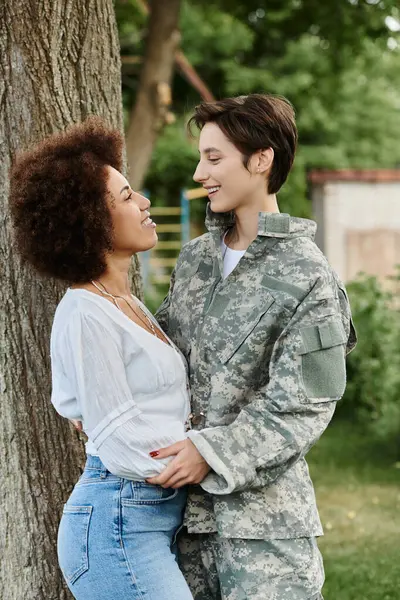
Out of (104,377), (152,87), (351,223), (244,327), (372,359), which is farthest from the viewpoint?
(351,223)

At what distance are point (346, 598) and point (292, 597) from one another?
2.60 meters

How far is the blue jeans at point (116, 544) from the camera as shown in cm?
282

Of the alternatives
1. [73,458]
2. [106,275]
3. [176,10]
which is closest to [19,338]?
[73,458]

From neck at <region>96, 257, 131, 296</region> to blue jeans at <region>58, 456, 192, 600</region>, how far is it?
49 cm

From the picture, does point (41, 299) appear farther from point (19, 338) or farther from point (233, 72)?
point (233, 72)

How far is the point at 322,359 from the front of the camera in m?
2.92

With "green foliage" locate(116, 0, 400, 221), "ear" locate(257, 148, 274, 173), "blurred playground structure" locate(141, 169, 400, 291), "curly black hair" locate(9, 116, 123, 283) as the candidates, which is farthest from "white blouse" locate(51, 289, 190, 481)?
"blurred playground structure" locate(141, 169, 400, 291)

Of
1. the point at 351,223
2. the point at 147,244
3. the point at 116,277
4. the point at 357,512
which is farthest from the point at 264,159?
the point at 351,223

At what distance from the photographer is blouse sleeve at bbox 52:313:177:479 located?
279cm

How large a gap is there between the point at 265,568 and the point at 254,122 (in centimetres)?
124

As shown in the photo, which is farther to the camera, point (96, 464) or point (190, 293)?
point (190, 293)

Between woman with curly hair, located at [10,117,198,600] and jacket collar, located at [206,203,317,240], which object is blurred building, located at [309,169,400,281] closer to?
jacket collar, located at [206,203,317,240]

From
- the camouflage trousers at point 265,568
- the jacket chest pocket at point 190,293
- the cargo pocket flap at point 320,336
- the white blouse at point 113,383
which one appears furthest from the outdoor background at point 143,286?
the cargo pocket flap at point 320,336

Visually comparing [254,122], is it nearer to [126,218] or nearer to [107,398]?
[126,218]
